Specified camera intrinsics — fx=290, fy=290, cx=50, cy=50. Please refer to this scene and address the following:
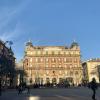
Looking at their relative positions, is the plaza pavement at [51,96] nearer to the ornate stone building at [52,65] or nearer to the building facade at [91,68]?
the ornate stone building at [52,65]

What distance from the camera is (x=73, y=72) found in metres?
148

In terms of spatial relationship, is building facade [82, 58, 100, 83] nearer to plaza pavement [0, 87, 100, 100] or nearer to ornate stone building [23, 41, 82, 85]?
ornate stone building [23, 41, 82, 85]

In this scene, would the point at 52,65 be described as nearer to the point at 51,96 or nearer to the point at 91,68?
the point at 91,68

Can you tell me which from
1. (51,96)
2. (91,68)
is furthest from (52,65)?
(51,96)

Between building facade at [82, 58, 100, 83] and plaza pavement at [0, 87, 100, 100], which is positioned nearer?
plaza pavement at [0, 87, 100, 100]

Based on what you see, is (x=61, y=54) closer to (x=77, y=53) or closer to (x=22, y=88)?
(x=77, y=53)

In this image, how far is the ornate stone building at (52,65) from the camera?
145 meters

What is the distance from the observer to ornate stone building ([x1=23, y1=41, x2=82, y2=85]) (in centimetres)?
14538

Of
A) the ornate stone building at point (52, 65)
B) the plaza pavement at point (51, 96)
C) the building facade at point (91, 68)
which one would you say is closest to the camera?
the plaza pavement at point (51, 96)

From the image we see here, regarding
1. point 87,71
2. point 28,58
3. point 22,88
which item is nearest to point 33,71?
point 28,58

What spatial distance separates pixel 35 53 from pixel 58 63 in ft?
42.3

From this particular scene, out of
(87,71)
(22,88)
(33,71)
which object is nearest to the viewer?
(22,88)

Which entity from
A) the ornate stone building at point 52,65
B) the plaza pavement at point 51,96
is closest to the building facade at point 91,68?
the ornate stone building at point 52,65

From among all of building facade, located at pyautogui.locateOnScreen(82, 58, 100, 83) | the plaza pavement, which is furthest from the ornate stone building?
the plaza pavement
